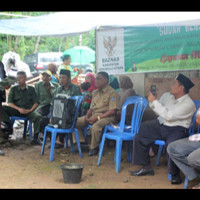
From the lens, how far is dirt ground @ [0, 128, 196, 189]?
4.70m

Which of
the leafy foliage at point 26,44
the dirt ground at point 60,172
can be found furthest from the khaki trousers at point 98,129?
the leafy foliage at point 26,44

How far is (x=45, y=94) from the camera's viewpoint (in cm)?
766

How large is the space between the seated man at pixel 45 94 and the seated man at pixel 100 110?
1.32 m

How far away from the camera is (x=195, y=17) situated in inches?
195

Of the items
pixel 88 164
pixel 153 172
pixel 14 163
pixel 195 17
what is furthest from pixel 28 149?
pixel 195 17

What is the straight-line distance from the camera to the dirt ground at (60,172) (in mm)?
4699

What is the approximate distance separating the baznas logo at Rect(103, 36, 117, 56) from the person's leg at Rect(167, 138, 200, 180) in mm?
3321

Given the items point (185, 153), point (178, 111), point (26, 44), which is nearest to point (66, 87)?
point (178, 111)

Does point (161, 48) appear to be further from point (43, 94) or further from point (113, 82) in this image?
point (43, 94)

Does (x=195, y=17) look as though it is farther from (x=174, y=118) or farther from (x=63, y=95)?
(x=63, y=95)

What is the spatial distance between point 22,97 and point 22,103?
0.13 meters

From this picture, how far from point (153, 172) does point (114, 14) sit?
299cm

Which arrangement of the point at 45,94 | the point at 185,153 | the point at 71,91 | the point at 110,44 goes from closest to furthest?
the point at 185,153, the point at 71,91, the point at 110,44, the point at 45,94

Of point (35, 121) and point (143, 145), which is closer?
point (143, 145)
